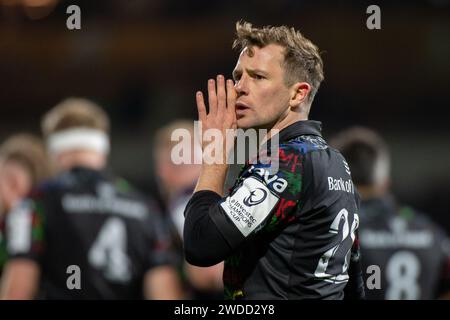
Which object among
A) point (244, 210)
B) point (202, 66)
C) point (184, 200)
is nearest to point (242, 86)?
point (244, 210)

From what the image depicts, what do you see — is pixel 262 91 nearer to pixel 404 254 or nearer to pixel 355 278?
pixel 355 278

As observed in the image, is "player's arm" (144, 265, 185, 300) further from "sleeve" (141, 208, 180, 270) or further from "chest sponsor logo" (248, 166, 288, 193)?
"chest sponsor logo" (248, 166, 288, 193)

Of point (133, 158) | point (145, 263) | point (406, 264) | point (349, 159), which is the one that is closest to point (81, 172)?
point (145, 263)

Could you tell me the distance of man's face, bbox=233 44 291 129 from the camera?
318 cm

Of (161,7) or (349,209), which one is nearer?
(349,209)

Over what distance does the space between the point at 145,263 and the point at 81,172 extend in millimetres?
744

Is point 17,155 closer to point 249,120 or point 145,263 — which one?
point 145,263

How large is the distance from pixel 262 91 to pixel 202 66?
10677 mm

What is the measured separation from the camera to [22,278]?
17.3 feet

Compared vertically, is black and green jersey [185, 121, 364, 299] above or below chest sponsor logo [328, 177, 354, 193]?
below

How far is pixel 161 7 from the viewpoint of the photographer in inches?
561

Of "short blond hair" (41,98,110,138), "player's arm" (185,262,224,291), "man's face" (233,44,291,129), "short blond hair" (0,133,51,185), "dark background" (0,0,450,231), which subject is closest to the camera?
"man's face" (233,44,291,129)

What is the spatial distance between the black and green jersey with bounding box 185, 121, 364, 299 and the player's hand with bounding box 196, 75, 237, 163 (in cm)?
15

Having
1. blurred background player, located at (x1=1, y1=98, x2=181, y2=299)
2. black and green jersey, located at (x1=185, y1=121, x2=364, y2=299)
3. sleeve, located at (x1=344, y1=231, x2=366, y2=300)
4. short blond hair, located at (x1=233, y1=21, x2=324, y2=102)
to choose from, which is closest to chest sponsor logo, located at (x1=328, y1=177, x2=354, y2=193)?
black and green jersey, located at (x1=185, y1=121, x2=364, y2=299)
